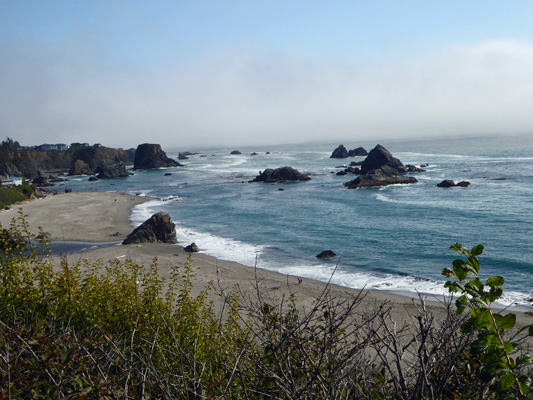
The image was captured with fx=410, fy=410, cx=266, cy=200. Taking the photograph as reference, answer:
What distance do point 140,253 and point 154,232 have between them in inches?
173

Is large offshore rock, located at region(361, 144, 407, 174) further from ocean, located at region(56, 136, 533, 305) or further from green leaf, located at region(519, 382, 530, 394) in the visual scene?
green leaf, located at region(519, 382, 530, 394)

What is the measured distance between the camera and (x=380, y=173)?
83.4 m

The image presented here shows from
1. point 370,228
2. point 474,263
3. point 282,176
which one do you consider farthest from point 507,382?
point 282,176

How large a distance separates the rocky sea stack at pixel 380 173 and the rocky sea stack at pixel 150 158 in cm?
8716

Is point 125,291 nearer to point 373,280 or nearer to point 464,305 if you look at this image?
point 464,305

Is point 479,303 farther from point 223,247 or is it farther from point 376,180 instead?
point 376,180

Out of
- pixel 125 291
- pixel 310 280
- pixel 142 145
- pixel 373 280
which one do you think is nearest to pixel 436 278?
pixel 373 280

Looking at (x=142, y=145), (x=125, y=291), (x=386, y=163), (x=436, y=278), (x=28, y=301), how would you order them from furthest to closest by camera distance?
(x=142, y=145) < (x=386, y=163) < (x=436, y=278) < (x=125, y=291) < (x=28, y=301)

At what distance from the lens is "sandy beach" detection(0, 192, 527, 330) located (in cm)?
2400

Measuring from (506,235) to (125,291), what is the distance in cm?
3646

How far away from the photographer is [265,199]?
68.6 metres

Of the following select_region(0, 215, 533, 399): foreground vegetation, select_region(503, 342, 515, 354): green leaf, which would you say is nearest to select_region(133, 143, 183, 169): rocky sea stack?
select_region(0, 215, 533, 399): foreground vegetation

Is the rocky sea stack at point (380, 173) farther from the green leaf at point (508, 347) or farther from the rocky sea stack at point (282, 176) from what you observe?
the green leaf at point (508, 347)

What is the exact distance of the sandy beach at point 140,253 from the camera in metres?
24.0
